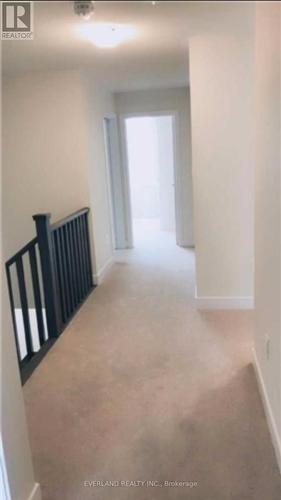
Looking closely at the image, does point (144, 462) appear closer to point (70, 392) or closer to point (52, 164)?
point (70, 392)

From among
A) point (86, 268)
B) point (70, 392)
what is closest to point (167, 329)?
point (70, 392)

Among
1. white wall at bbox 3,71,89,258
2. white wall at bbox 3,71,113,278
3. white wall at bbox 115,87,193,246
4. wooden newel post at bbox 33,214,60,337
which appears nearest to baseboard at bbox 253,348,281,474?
wooden newel post at bbox 33,214,60,337

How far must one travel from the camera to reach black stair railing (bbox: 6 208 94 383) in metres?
3.24

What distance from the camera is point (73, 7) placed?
4.17 ft

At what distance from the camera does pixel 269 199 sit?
2.05 m

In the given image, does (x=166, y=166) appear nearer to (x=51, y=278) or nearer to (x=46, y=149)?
(x=46, y=149)

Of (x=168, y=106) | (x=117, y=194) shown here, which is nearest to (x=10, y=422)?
(x=117, y=194)

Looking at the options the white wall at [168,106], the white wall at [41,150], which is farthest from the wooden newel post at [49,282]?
the white wall at [168,106]

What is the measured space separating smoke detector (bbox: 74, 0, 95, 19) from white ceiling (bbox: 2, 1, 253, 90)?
0.11 meters

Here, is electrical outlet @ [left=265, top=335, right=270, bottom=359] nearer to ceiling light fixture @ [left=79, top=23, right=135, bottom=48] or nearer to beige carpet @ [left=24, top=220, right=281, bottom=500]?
beige carpet @ [left=24, top=220, right=281, bottom=500]

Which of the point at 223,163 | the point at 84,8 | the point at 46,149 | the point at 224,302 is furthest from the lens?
the point at 46,149

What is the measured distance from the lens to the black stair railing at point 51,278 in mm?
3236

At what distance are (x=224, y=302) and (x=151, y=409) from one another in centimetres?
166

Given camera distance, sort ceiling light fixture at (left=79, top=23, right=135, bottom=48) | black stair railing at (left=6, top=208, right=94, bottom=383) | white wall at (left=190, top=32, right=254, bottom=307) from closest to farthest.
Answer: ceiling light fixture at (left=79, top=23, right=135, bottom=48)
black stair railing at (left=6, top=208, right=94, bottom=383)
white wall at (left=190, top=32, right=254, bottom=307)
